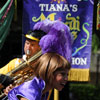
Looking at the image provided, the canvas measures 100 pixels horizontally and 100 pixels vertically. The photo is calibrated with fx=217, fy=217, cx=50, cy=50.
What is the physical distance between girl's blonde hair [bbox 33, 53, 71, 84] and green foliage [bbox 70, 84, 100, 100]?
5267 mm

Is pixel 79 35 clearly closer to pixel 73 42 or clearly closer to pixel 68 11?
pixel 73 42

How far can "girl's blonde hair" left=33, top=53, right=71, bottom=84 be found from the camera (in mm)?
2354

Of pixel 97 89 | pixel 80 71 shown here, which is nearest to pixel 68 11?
pixel 80 71

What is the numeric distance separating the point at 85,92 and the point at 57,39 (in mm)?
5273

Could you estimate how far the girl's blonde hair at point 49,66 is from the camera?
235 centimetres

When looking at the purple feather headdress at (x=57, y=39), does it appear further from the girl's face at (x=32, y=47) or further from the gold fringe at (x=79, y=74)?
the gold fringe at (x=79, y=74)

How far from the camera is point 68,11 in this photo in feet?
9.50

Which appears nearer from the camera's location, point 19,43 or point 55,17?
point 55,17

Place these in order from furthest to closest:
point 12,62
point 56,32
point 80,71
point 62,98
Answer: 1. point 62,98
2. point 80,71
3. point 12,62
4. point 56,32

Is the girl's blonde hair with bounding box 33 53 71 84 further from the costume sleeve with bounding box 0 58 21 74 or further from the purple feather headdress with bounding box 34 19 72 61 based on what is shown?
the costume sleeve with bounding box 0 58 21 74

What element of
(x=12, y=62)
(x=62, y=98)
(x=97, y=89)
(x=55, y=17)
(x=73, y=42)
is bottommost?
(x=97, y=89)

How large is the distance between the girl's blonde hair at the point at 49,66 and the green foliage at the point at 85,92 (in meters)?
5.27

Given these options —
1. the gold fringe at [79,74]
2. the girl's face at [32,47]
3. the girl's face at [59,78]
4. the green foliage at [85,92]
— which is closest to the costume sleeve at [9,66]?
the girl's face at [32,47]

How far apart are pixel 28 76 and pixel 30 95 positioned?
46 cm
